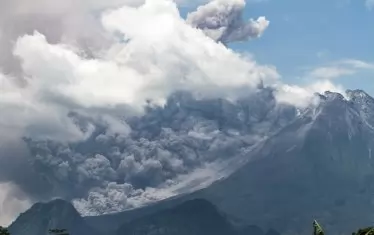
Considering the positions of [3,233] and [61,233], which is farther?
[61,233]

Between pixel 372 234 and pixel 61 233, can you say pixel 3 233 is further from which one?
pixel 372 234

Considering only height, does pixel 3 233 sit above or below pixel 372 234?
above

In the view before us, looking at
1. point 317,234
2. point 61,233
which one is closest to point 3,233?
point 61,233

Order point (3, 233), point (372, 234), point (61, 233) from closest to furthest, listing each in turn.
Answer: point (372, 234)
point (3, 233)
point (61, 233)

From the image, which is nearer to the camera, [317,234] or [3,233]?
[317,234]

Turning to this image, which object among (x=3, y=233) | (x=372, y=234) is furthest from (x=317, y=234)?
(x=3, y=233)

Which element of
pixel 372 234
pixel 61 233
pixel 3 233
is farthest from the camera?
pixel 61 233

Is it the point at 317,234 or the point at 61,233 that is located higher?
the point at 61,233
